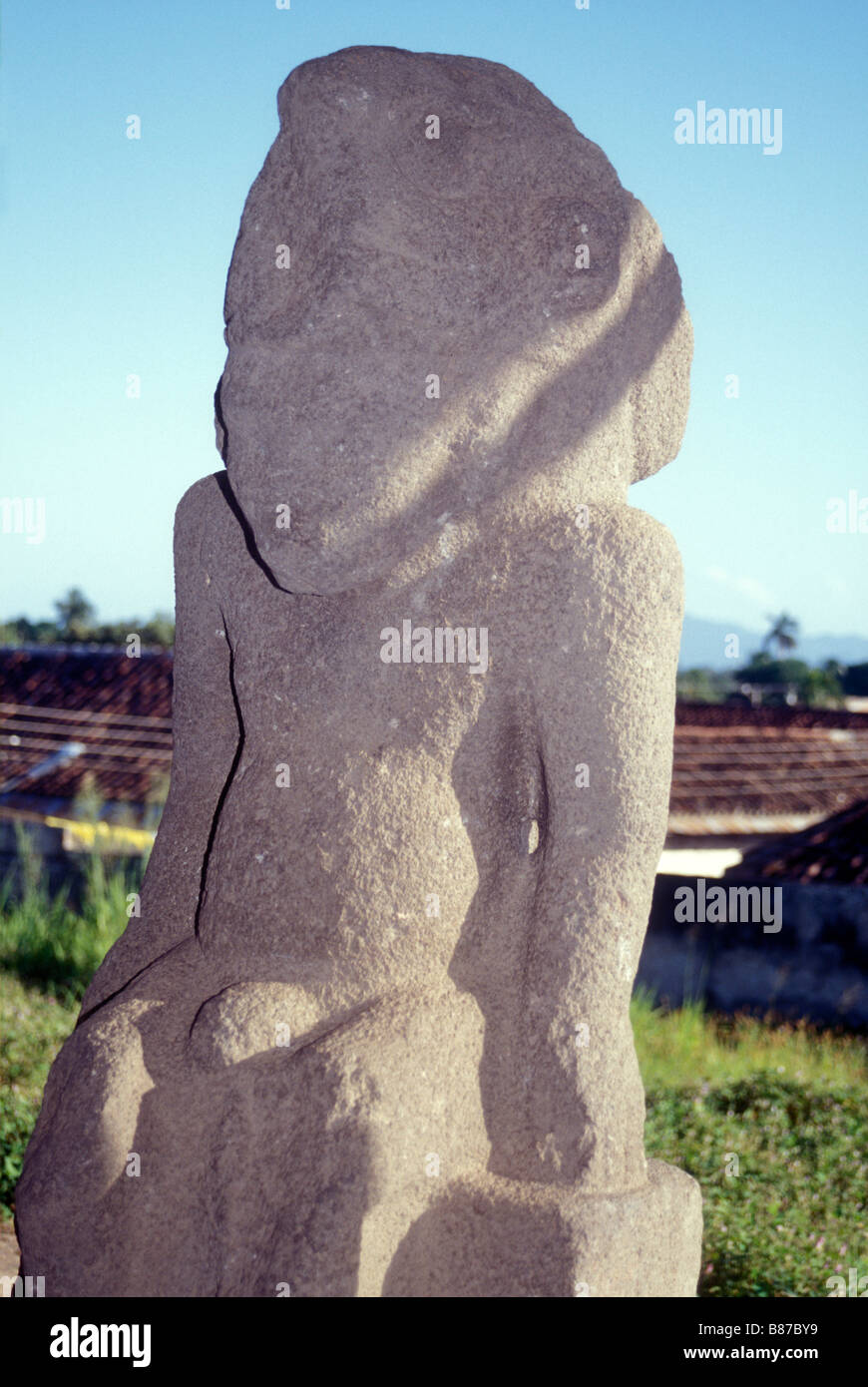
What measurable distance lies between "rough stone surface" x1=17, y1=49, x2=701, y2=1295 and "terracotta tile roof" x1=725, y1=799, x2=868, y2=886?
8.14 meters

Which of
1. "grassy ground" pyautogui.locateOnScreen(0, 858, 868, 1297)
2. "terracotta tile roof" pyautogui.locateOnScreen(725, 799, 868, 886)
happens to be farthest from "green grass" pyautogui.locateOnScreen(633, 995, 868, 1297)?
"terracotta tile roof" pyautogui.locateOnScreen(725, 799, 868, 886)

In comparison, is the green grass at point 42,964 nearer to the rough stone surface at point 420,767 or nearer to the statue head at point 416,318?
the rough stone surface at point 420,767

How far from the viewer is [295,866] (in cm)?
247

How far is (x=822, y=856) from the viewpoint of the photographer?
10664 mm

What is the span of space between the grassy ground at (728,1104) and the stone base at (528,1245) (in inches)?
59.0

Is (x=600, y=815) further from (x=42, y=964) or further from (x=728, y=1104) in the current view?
(x=42, y=964)

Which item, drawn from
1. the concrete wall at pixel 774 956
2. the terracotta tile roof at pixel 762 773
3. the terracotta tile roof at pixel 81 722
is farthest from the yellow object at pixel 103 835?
the terracotta tile roof at pixel 762 773

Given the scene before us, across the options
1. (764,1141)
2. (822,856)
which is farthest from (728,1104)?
(822,856)

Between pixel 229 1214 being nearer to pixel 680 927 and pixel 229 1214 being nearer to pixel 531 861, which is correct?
pixel 531 861

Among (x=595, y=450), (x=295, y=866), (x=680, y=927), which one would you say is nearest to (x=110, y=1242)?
(x=295, y=866)

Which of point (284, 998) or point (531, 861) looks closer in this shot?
point (284, 998)

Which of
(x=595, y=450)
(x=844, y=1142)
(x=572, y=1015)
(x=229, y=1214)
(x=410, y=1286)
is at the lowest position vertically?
(x=844, y=1142)

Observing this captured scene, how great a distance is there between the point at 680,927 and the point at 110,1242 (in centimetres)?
826

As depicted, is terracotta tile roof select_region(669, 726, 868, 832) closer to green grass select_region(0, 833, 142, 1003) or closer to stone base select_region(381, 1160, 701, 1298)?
green grass select_region(0, 833, 142, 1003)
